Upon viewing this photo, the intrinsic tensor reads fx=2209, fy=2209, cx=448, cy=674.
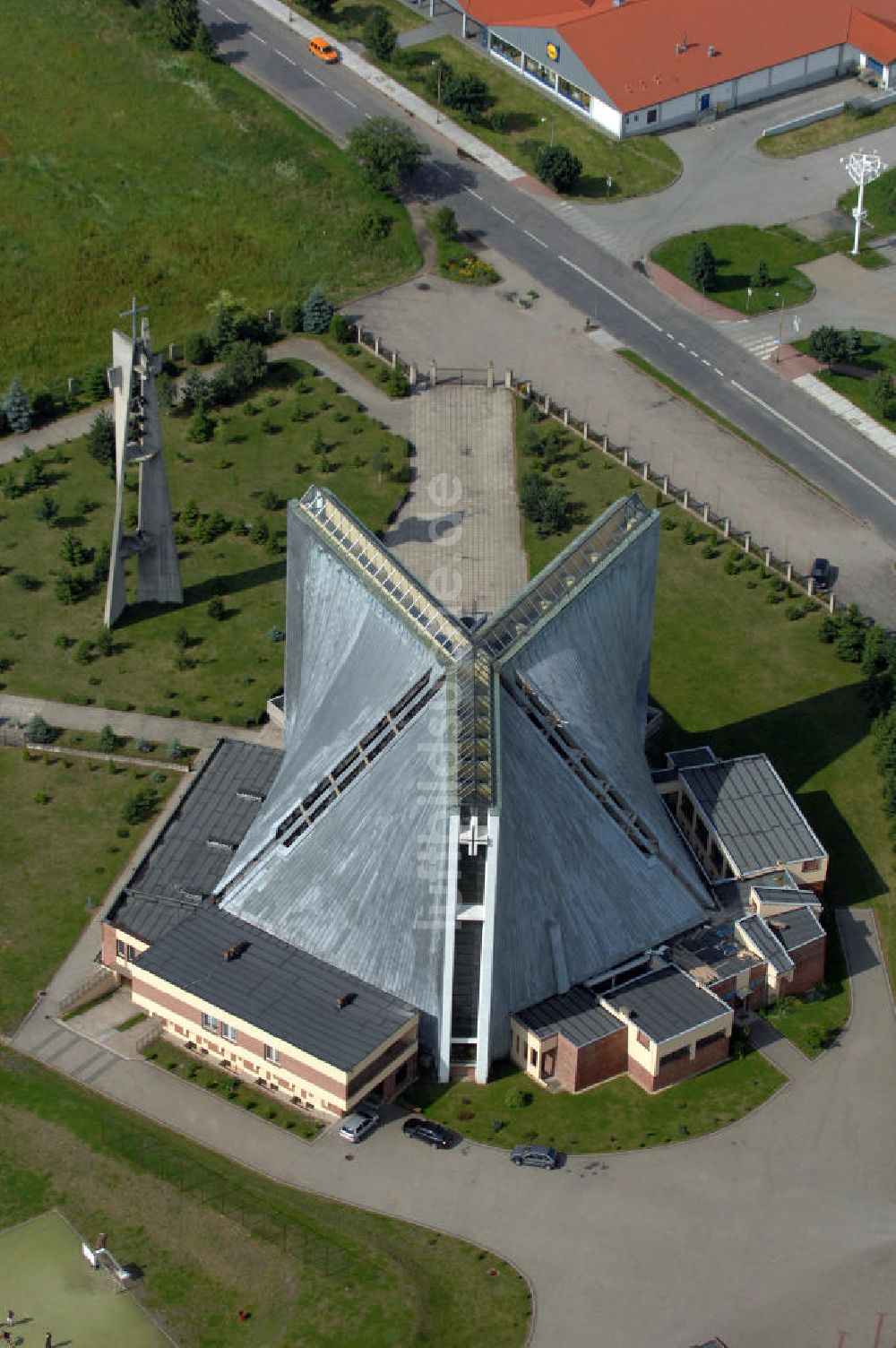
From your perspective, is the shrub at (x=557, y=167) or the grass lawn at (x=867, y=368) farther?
the shrub at (x=557, y=167)

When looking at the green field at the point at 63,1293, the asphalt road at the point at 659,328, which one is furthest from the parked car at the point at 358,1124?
the asphalt road at the point at 659,328

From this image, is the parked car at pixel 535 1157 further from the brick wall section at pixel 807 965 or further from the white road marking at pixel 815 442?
the white road marking at pixel 815 442

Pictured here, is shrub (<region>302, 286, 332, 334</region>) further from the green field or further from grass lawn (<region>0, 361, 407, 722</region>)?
the green field

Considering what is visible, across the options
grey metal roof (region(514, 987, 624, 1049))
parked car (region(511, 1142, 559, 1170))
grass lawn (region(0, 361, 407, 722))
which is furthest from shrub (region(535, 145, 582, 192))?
parked car (region(511, 1142, 559, 1170))

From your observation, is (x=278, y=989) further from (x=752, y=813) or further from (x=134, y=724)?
(x=752, y=813)

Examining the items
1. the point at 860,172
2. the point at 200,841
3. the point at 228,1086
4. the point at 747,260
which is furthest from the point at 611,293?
the point at 228,1086

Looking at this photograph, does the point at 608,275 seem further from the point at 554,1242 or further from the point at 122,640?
the point at 554,1242
